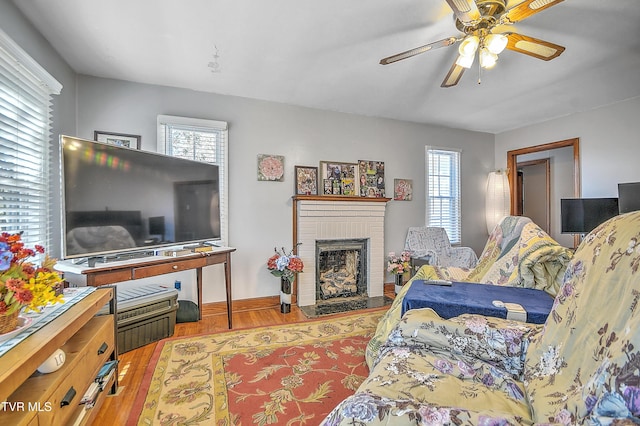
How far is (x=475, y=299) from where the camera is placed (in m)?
1.51

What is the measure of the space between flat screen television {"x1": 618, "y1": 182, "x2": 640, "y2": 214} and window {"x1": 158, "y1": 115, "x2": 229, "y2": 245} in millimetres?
4034

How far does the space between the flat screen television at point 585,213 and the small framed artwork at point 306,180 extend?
2986 mm

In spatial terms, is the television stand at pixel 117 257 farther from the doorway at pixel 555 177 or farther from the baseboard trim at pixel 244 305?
the doorway at pixel 555 177

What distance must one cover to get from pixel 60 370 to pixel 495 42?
278 cm

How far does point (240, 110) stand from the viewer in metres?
3.16

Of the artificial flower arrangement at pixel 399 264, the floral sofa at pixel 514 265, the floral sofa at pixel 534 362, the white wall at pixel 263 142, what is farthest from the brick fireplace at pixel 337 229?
the floral sofa at pixel 534 362

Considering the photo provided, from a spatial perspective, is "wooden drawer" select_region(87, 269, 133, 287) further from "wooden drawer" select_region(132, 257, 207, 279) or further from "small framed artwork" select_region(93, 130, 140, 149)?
"small framed artwork" select_region(93, 130, 140, 149)

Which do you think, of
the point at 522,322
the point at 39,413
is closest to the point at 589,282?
the point at 522,322

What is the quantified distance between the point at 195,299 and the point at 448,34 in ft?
10.9

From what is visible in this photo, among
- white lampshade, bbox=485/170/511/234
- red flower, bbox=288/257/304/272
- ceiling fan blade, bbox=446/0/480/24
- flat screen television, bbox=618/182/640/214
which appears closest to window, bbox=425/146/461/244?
white lampshade, bbox=485/170/511/234

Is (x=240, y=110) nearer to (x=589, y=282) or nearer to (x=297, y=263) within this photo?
(x=297, y=263)

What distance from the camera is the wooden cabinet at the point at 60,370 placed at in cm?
92

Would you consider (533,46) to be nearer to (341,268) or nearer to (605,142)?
(605,142)

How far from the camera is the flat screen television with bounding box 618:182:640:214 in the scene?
106 inches
